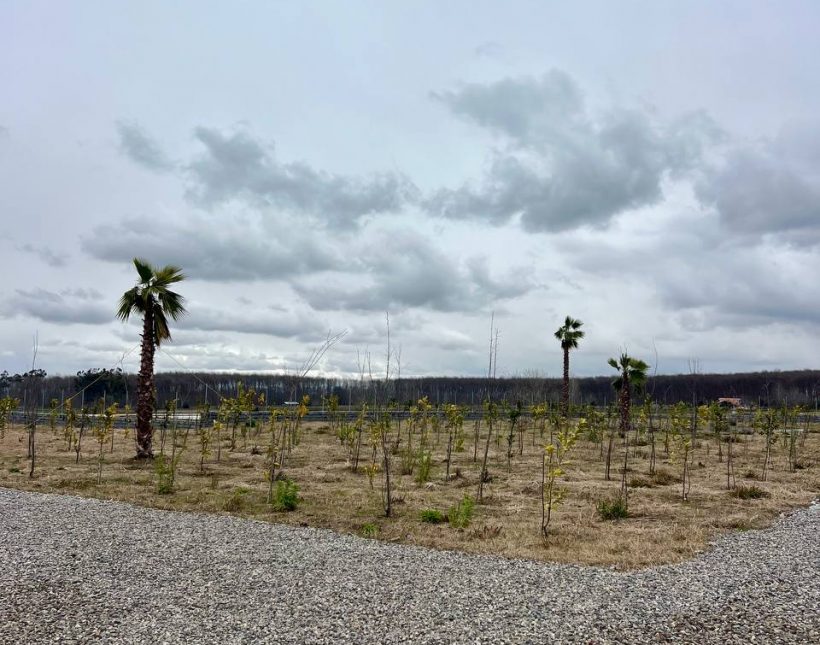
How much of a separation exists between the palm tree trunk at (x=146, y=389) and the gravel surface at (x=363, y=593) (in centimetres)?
995

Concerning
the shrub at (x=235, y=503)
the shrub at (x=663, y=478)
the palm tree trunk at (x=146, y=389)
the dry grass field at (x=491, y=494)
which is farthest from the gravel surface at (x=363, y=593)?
the palm tree trunk at (x=146, y=389)

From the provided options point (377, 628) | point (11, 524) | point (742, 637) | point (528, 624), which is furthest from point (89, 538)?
point (742, 637)

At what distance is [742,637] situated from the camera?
582 centimetres

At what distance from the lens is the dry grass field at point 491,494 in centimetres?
966

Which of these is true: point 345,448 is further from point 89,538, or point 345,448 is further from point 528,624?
point 528,624

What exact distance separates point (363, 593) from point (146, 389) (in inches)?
583

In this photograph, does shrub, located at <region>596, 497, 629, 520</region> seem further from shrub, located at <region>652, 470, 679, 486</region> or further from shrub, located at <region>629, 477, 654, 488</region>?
shrub, located at <region>652, 470, 679, 486</region>

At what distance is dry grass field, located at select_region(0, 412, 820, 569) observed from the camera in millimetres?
9656

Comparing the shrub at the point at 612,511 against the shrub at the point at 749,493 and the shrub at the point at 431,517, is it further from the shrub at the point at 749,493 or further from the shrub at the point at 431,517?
the shrub at the point at 749,493

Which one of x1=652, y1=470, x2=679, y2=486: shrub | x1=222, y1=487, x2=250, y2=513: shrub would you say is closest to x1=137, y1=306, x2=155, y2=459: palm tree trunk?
x1=222, y1=487, x2=250, y2=513: shrub

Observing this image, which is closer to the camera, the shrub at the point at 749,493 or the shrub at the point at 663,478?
the shrub at the point at 749,493

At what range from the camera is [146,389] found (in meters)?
19.5

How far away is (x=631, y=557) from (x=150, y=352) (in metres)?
15.7

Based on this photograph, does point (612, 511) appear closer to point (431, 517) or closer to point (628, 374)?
point (431, 517)
